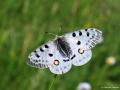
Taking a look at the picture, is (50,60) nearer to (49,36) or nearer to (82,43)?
(82,43)

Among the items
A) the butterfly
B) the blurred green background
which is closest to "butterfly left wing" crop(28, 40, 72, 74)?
the butterfly

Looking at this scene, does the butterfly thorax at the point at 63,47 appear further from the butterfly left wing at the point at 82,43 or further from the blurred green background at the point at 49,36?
the blurred green background at the point at 49,36

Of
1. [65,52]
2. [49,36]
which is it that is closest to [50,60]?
[65,52]

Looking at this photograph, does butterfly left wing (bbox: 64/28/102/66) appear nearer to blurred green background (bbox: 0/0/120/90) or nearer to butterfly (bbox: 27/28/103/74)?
butterfly (bbox: 27/28/103/74)

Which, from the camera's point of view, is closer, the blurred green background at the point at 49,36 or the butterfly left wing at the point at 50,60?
the butterfly left wing at the point at 50,60

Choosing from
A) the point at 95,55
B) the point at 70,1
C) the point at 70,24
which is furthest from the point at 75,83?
the point at 70,1

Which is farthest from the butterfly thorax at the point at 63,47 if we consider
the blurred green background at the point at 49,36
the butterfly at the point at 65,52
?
the blurred green background at the point at 49,36

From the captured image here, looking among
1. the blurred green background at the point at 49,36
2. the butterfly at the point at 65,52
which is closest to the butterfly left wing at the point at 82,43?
the butterfly at the point at 65,52
